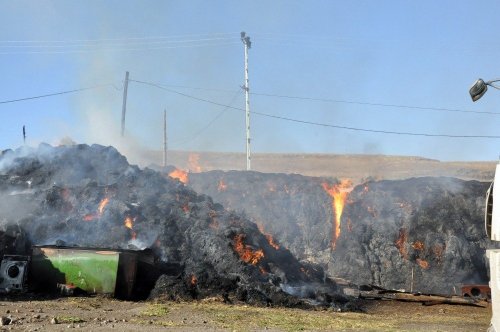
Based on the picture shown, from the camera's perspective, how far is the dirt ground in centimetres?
1134

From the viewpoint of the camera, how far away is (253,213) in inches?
1185

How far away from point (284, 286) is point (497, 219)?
35.1ft

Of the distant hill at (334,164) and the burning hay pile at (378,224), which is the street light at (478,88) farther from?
the distant hill at (334,164)

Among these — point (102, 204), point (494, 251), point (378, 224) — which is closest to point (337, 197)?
point (378, 224)

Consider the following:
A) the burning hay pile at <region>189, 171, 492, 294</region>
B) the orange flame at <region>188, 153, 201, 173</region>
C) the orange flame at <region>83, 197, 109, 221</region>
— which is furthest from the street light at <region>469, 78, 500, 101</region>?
the orange flame at <region>188, 153, 201, 173</region>

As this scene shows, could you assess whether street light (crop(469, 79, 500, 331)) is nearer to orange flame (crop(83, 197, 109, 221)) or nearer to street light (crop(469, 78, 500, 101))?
street light (crop(469, 78, 500, 101))

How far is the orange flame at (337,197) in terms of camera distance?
2813 centimetres

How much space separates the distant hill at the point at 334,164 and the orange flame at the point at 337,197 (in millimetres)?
32671

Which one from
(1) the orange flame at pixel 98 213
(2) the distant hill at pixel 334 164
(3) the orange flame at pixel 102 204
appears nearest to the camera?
(1) the orange flame at pixel 98 213

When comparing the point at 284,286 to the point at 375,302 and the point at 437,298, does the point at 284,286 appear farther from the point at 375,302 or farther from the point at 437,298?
the point at 437,298

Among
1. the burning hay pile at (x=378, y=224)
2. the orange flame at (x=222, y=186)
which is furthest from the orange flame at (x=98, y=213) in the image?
the orange flame at (x=222, y=186)

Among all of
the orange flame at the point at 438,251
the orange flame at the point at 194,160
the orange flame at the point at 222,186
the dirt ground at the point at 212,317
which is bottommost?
the dirt ground at the point at 212,317

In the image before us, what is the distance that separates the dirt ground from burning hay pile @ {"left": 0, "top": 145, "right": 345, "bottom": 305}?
4.60 feet

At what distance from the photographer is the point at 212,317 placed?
1323 centimetres
